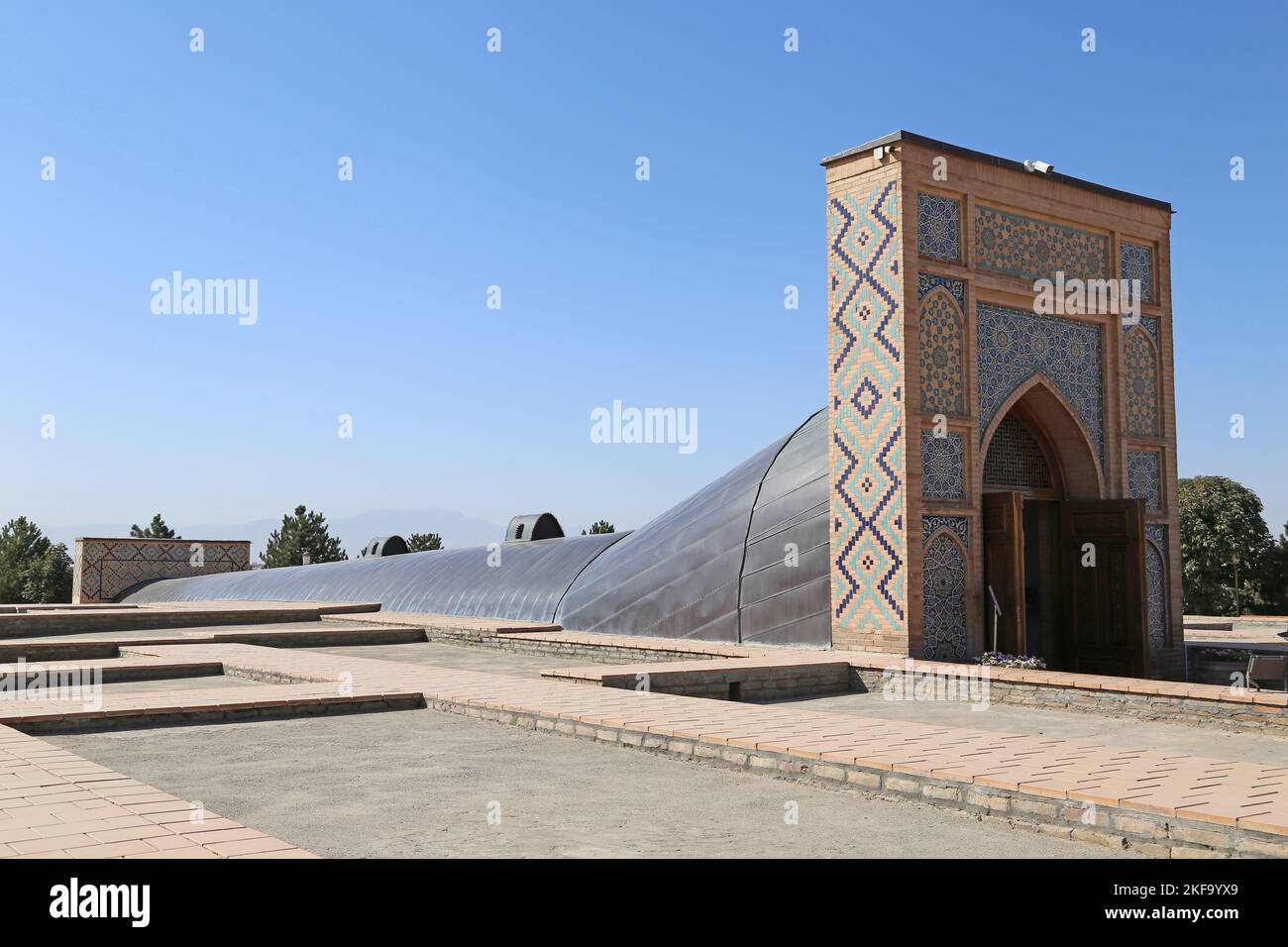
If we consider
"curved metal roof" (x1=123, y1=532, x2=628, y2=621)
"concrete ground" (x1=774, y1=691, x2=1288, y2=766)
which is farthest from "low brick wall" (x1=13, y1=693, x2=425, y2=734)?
"curved metal roof" (x1=123, y1=532, x2=628, y2=621)

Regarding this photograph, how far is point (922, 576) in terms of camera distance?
1091 cm

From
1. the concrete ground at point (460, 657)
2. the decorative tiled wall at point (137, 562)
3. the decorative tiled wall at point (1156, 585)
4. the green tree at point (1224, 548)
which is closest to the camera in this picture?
the concrete ground at point (460, 657)

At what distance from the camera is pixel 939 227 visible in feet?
37.5

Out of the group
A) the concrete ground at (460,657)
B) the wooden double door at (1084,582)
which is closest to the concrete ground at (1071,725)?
the concrete ground at (460,657)

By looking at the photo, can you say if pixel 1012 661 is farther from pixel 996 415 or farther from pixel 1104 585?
pixel 996 415

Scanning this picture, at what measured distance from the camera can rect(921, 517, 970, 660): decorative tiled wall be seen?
11.0 metres

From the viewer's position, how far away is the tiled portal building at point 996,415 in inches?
436

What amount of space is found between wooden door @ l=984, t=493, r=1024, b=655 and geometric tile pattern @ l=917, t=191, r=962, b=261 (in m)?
2.41

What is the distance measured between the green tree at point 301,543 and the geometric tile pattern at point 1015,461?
1429 inches

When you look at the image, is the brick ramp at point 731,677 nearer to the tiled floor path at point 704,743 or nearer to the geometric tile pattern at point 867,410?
the tiled floor path at point 704,743

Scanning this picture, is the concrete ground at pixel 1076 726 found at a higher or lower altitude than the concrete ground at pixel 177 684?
lower

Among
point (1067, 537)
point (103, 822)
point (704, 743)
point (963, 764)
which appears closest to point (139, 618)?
point (1067, 537)
